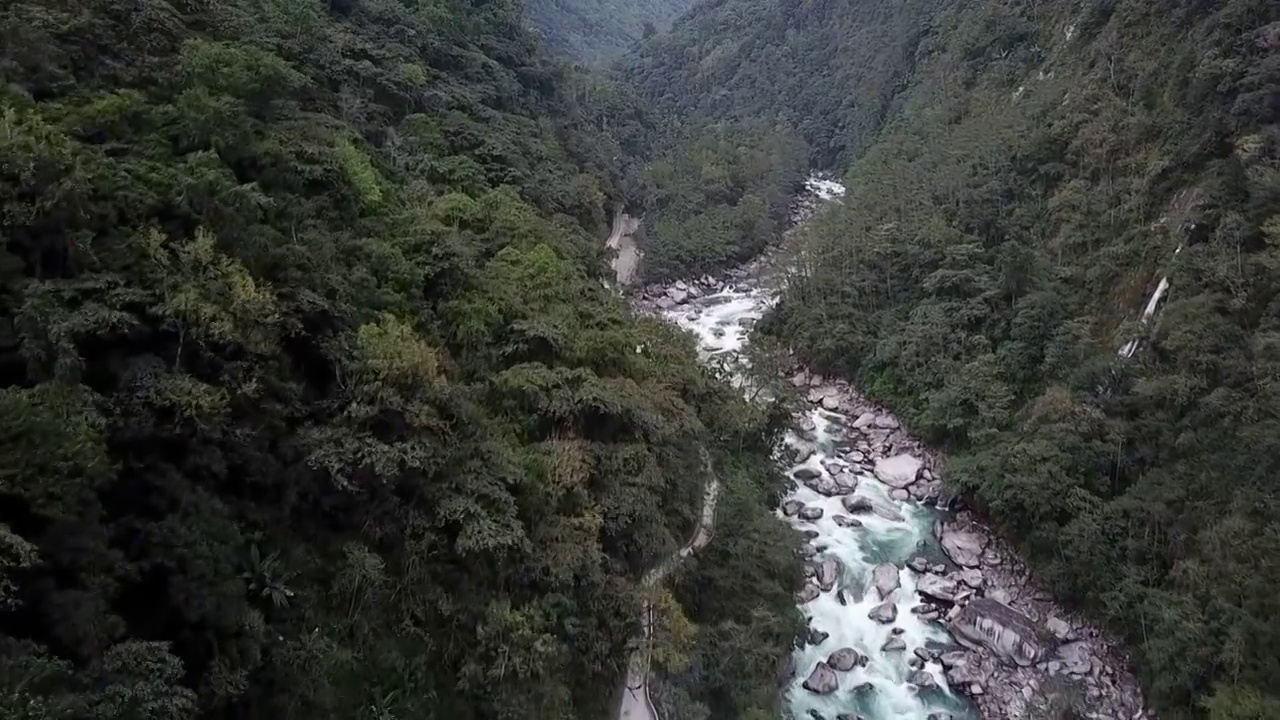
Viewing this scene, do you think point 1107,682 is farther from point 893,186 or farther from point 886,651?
point 893,186

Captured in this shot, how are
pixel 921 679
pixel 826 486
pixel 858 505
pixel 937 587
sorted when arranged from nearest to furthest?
pixel 921 679
pixel 937 587
pixel 858 505
pixel 826 486

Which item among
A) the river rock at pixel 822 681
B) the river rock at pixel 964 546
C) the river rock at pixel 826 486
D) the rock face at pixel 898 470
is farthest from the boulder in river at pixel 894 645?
the rock face at pixel 898 470

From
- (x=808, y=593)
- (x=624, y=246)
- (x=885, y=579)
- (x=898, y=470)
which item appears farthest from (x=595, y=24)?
(x=808, y=593)

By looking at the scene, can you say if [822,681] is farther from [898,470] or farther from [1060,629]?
[898,470]

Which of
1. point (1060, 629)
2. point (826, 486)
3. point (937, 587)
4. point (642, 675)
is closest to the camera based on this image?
point (642, 675)

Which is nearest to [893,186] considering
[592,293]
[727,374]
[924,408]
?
[924,408]

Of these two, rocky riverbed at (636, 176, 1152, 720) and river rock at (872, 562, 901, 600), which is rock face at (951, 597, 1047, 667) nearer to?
rocky riverbed at (636, 176, 1152, 720)

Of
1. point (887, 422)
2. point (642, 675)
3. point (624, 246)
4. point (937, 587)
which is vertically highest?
point (642, 675)

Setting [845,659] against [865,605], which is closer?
[845,659]
